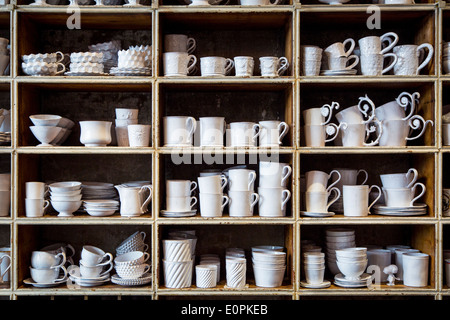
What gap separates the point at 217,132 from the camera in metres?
2.32

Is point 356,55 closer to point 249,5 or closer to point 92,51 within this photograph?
point 249,5

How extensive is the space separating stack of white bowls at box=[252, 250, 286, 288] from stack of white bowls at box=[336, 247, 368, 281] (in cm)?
29

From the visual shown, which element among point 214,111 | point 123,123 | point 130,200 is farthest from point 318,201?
point 123,123

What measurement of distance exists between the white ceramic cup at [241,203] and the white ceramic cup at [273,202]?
5 cm

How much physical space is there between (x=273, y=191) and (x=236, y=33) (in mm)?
1039

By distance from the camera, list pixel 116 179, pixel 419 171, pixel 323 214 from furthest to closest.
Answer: pixel 116 179 < pixel 419 171 < pixel 323 214

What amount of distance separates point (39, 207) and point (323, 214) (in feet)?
4.81

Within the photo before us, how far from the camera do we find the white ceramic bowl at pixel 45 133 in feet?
7.55

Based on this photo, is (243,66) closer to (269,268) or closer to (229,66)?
(229,66)

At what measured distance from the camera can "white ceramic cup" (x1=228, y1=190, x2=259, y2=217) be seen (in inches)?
90.4

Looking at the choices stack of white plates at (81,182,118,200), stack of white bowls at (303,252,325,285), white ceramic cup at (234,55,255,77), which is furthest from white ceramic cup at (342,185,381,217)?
stack of white plates at (81,182,118,200)

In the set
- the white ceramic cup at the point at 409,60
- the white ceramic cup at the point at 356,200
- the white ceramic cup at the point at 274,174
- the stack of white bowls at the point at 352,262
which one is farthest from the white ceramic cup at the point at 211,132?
the white ceramic cup at the point at 409,60

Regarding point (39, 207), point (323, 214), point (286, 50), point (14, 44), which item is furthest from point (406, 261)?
point (14, 44)

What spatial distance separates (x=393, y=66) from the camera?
236 cm
